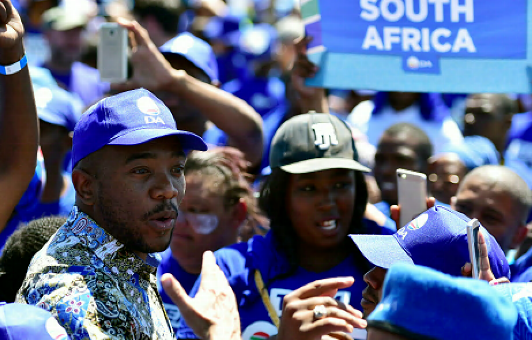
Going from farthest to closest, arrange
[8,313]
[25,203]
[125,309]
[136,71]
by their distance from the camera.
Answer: [136,71] < [25,203] < [125,309] < [8,313]

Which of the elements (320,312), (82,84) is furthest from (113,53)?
(82,84)

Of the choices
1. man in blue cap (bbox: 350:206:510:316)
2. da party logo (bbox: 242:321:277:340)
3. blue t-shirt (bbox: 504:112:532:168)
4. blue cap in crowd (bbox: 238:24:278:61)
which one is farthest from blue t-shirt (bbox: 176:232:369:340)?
blue cap in crowd (bbox: 238:24:278:61)

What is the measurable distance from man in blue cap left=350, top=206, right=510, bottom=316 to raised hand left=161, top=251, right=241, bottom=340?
492 millimetres

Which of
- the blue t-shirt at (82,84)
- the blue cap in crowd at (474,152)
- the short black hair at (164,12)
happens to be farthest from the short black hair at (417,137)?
the blue t-shirt at (82,84)

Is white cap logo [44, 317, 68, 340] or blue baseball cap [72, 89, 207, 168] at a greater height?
blue baseball cap [72, 89, 207, 168]

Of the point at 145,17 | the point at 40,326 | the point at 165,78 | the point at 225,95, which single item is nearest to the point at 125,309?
the point at 40,326

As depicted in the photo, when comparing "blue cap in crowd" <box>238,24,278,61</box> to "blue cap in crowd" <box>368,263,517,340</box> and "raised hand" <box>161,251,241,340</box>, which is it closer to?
"raised hand" <box>161,251,241,340</box>

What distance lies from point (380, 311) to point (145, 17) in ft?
13.2

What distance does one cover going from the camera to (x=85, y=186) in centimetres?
222

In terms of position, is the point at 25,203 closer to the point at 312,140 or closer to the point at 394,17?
the point at 312,140

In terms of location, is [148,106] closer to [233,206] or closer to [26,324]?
[26,324]

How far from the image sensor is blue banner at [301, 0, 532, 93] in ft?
12.3

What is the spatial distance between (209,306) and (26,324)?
0.88 meters

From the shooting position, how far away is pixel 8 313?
1.63m
